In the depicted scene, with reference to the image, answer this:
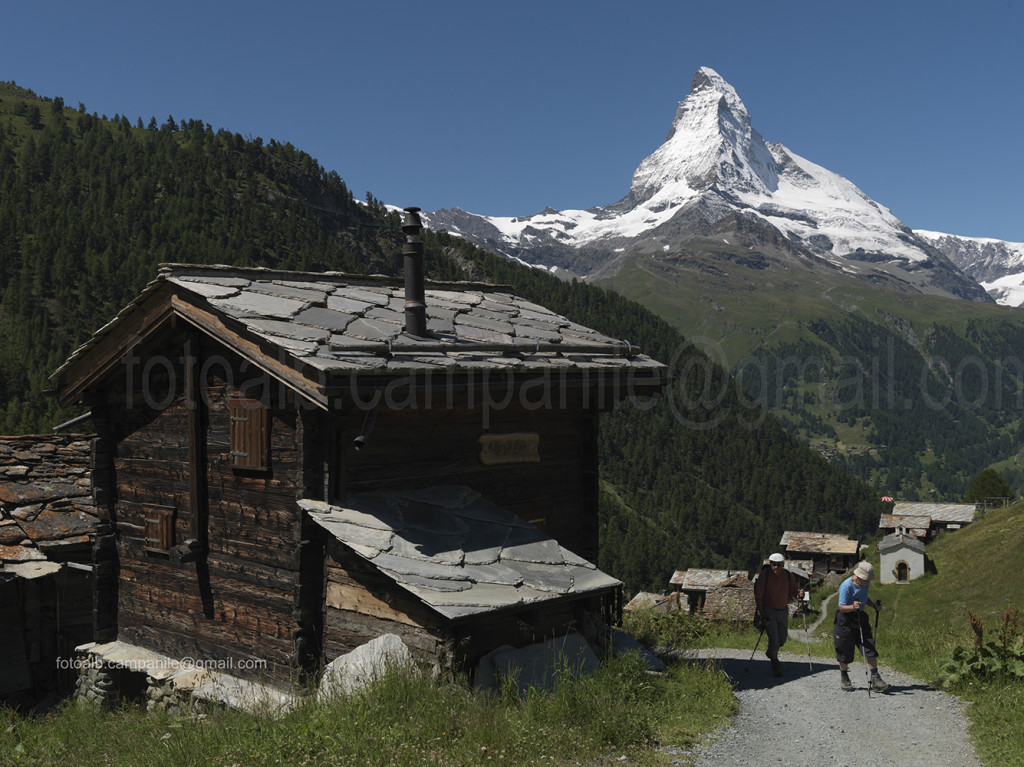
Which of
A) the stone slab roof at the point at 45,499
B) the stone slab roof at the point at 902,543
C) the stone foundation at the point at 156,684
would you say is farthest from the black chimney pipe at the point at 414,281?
the stone slab roof at the point at 902,543

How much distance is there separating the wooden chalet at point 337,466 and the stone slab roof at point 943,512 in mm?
88620

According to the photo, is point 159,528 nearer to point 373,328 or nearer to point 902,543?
point 373,328

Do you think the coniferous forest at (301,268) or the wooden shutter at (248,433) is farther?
the coniferous forest at (301,268)

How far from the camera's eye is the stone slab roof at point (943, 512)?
86.2 metres

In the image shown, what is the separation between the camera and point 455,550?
28.5 feet

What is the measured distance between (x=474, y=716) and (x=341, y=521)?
2.77m

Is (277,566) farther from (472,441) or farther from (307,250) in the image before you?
(307,250)

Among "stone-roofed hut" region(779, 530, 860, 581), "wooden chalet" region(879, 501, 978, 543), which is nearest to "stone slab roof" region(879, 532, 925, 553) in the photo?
"stone-roofed hut" region(779, 530, 860, 581)

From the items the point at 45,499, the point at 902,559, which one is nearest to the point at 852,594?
the point at 45,499

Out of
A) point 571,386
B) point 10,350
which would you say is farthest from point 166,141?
point 571,386

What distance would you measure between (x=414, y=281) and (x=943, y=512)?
9450 centimetres

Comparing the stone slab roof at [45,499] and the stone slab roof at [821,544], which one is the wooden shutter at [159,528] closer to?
the stone slab roof at [45,499]

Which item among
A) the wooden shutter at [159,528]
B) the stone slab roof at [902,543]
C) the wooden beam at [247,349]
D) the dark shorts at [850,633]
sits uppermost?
the wooden beam at [247,349]

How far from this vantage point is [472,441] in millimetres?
10375
